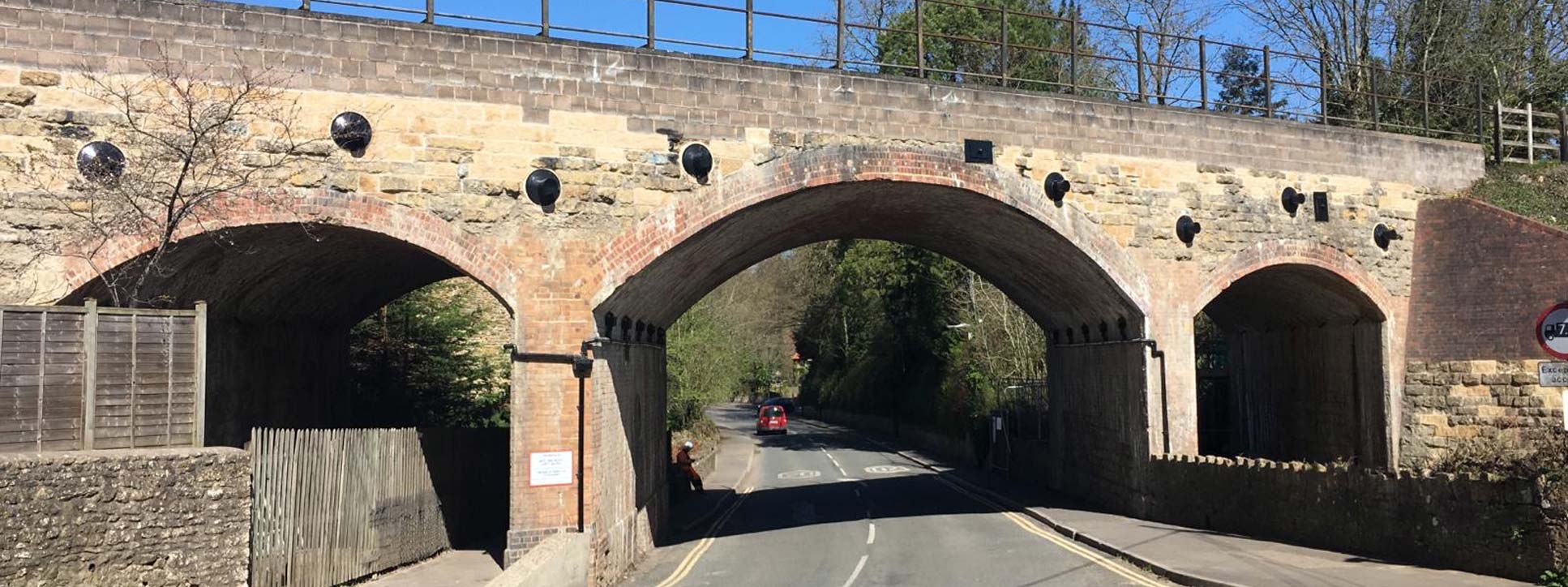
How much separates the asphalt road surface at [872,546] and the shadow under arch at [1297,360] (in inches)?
217

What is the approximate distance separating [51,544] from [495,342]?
67.7ft

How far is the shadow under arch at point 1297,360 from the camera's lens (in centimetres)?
1852

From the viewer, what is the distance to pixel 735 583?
1405 centimetres

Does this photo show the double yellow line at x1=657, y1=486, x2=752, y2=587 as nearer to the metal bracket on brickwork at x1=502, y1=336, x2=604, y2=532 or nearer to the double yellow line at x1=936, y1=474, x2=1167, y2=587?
the metal bracket on brickwork at x1=502, y1=336, x2=604, y2=532

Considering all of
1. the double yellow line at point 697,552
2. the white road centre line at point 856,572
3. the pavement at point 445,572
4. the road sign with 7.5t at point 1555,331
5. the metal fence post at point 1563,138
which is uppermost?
the metal fence post at point 1563,138

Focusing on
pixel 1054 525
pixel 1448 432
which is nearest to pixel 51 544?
pixel 1054 525

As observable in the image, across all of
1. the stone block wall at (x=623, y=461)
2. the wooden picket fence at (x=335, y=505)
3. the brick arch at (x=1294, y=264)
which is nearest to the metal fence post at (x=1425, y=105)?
the brick arch at (x=1294, y=264)

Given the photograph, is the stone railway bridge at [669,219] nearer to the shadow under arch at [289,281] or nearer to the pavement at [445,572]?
the shadow under arch at [289,281]

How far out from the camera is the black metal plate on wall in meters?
16.3

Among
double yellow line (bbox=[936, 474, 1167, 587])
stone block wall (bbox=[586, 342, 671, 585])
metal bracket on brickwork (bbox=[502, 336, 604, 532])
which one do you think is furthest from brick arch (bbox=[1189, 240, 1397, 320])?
metal bracket on brickwork (bbox=[502, 336, 604, 532])

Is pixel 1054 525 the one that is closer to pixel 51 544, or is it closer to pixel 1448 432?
pixel 1448 432

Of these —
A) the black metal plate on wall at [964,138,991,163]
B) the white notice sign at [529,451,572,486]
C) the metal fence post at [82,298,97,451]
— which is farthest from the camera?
the black metal plate on wall at [964,138,991,163]

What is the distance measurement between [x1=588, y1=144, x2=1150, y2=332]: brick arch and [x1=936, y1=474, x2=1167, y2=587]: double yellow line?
12.7ft

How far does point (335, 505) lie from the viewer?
12.7 metres
